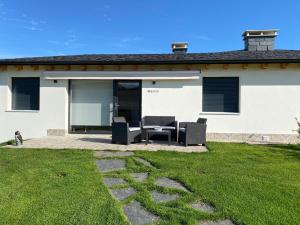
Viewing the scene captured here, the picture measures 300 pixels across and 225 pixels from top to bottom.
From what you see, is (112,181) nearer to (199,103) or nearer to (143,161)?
(143,161)

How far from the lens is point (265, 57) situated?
10.9 m

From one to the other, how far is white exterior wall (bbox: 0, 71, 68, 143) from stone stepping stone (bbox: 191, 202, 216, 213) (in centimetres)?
919

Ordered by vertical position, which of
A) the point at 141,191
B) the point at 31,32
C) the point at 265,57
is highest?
the point at 31,32

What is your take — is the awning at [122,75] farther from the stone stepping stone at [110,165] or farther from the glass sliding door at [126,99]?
the stone stepping stone at [110,165]

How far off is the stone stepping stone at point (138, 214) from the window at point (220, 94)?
26.8 ft

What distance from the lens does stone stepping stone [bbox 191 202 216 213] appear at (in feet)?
11.9

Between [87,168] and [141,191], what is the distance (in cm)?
190

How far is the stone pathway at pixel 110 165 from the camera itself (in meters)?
5.95

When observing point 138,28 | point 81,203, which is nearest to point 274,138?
point 81,203

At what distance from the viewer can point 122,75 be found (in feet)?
37.8

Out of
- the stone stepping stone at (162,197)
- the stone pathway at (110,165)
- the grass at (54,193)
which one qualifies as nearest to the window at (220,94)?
the stone pathway at (110,165)

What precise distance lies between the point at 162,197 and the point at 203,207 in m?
0.75

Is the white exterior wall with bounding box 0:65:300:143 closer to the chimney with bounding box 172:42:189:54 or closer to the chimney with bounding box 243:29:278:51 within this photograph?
the chimney with bounding box 243:29:278:51

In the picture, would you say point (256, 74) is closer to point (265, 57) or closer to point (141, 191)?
point (265, 57)
